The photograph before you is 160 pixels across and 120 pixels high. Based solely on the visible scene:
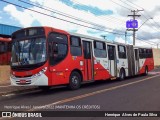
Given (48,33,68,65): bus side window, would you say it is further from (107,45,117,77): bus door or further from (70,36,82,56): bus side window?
(107,45,117,77): bus door

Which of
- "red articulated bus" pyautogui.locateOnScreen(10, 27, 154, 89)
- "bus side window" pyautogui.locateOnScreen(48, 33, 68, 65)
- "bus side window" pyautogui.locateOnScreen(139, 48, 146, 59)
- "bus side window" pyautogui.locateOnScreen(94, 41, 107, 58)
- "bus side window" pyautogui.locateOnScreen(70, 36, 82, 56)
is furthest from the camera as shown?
"bus side window" pyautogui.locateOnScreen(139, 48, 146, 59)

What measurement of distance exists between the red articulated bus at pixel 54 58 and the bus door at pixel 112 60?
104cm

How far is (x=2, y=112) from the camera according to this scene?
10.2 meters

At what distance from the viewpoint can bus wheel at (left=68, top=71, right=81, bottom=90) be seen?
16.9 meters

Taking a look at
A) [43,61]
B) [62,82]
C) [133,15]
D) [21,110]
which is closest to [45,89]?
[62,82]

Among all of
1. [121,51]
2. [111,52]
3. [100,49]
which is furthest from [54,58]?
[121,51]

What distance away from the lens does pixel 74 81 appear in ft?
56.2

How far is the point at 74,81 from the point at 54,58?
2.22 m

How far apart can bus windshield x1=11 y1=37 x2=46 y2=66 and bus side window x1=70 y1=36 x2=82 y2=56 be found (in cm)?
239

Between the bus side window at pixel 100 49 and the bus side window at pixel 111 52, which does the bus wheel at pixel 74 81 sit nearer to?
the bus side window at pixel 100 49

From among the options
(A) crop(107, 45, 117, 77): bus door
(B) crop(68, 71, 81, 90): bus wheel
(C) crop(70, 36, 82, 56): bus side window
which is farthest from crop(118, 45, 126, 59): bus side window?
(B) crop(68, 71, 81, 90): bus wheel

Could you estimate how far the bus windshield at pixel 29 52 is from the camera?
593 inches

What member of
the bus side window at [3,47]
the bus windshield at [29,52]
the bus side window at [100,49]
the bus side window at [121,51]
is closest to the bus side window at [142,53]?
the bus side window at [121,51]

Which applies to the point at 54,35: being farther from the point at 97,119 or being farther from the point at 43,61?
the point at 97,119
